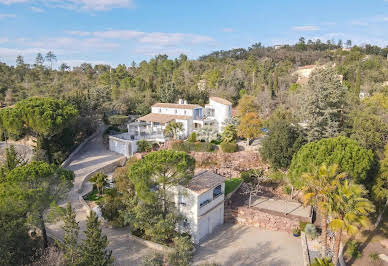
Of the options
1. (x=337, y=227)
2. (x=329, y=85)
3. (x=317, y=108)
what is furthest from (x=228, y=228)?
(x=329, y=85)

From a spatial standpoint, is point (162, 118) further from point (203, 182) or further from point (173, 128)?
point (203, 182)

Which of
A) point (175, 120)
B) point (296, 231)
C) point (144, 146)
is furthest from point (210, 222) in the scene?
point (175, 120)

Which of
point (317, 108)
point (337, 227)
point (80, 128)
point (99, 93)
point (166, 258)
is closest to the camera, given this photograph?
point (337, 227)

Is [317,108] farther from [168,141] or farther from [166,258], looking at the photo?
[166,258]

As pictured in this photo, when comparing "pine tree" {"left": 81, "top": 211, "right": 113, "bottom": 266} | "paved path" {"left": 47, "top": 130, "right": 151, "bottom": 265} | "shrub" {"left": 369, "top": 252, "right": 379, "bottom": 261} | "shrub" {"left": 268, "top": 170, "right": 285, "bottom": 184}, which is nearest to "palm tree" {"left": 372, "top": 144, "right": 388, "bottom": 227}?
"shrub" {"left": 369, "top": 252, "right": 379, "bottom": 261}

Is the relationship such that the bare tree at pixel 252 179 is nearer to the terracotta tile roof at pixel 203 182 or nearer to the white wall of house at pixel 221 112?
the terracotta tile roof at pixel 203 182

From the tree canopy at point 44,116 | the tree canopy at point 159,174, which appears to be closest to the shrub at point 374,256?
the tree canopy at point 159,174
